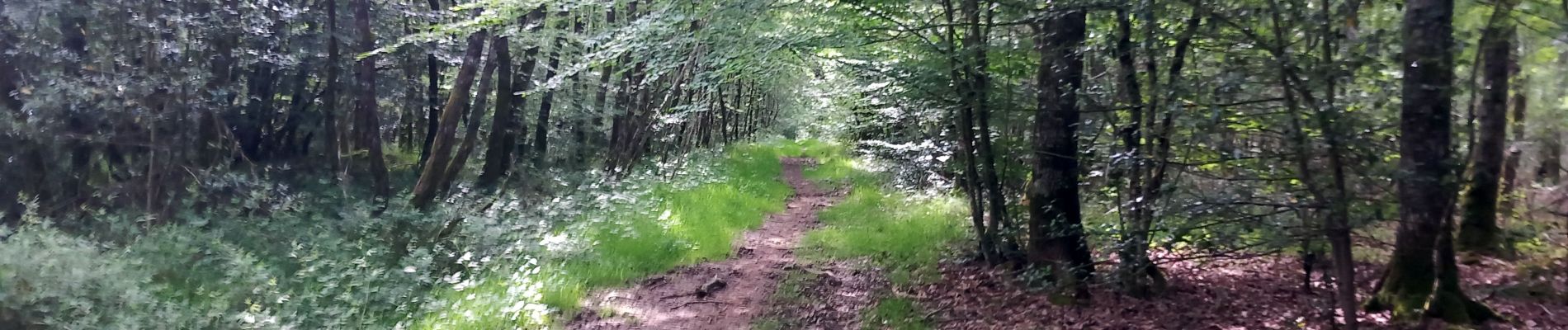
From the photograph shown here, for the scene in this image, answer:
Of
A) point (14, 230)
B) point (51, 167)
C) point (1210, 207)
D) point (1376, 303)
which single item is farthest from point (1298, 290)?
point (51, 167)

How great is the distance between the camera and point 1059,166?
7.07 metres

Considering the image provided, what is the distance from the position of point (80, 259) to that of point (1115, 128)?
33.2 feet

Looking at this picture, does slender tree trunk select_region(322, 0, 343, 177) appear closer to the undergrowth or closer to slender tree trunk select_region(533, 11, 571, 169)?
slender tree trunk select_region(533, 11, 571, 169)

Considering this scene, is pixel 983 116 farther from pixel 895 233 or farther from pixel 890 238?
pixel 895 233

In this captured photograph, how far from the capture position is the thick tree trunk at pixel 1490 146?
455cm

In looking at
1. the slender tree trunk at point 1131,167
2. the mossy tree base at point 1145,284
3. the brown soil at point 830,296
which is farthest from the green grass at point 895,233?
the slender tree trunk at point 1131,167

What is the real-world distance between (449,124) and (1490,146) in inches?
506

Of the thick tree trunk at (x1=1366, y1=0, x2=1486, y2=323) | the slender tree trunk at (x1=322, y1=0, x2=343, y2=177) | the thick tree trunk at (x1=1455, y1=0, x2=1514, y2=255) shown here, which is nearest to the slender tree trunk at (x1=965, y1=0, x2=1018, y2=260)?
the thick tree trunk at (x1=1366, y1=0, x2=1486, y2=323)

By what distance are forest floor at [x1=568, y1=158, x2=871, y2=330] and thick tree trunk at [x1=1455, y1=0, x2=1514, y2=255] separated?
417 cm

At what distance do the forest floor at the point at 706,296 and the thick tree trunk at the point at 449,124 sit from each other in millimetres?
6249

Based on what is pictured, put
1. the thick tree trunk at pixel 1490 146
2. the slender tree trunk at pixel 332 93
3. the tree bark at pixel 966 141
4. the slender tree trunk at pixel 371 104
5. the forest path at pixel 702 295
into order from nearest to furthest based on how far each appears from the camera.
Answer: the thick tree trunk at pixel 1490 146 < the forest path at pixel 702 295 < the tree bark at pixel 966 141 < the slender tree trunk at pixel 371 104 < the slender tree trunk at pixel 332 93

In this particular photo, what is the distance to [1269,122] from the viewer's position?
4.72 metres

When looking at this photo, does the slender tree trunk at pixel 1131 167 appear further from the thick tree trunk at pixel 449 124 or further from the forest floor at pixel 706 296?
the thick tree trunk at pixel 449 124

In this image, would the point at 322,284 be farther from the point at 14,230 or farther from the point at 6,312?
the point at 14,230
